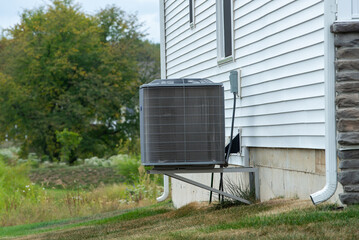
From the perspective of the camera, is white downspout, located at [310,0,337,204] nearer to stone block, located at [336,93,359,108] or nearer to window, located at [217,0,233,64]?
stone block, located at [336,93,359,108]

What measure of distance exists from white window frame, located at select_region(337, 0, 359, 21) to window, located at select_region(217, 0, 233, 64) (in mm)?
3304

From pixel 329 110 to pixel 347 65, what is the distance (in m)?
0.52

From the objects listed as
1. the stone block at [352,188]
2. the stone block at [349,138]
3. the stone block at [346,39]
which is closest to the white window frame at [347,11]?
the stone block at [346,39]

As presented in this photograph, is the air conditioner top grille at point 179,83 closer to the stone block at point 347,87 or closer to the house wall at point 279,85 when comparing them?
the house wall at point 279,85

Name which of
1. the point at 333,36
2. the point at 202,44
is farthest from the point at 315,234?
the point at 202,44

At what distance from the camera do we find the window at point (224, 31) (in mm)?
10227

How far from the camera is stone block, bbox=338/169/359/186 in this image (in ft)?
22.5

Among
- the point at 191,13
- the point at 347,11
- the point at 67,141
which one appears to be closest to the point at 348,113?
the point at 347,11

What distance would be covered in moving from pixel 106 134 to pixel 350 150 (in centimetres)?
2982

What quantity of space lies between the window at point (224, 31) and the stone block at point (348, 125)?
11.5 feet

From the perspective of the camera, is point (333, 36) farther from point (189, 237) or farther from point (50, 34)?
point (50, 34)

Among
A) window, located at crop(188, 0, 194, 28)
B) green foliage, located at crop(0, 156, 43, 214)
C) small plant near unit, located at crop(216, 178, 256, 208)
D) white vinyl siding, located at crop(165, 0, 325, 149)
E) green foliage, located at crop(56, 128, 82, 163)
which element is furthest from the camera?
green foliage, located at crop(56, 128, 82, 163)

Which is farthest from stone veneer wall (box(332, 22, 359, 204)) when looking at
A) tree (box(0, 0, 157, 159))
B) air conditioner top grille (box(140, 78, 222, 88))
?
tree (box(0, 0, 157, 159))

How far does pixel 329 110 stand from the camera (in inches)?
272
